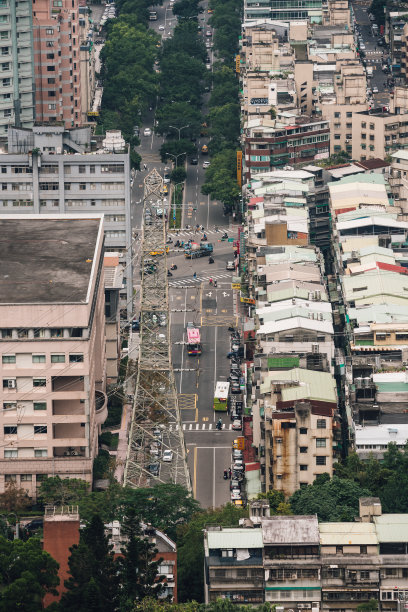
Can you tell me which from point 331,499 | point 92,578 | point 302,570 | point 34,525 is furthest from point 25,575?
point 331,499

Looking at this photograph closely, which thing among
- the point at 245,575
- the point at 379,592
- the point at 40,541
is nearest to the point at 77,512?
the point at 40,541

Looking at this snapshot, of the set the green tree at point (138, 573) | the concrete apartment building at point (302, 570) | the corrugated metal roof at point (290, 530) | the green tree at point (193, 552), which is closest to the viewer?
the green tree at point (138, 573)

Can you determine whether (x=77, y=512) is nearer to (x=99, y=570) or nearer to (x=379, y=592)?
(x=99, y=570)

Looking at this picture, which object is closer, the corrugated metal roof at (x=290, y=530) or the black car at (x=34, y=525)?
the corrugated metal roof at (x=290, y=530)

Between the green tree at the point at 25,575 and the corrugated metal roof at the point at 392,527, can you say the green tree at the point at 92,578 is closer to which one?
the green tree at the point at 25,575

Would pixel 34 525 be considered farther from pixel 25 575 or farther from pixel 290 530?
pixel 290 530

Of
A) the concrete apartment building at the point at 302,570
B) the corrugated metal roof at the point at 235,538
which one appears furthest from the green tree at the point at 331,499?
the corrugated metal roof at the point at 235,538

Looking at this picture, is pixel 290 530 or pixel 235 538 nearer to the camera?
pixel 235 538
